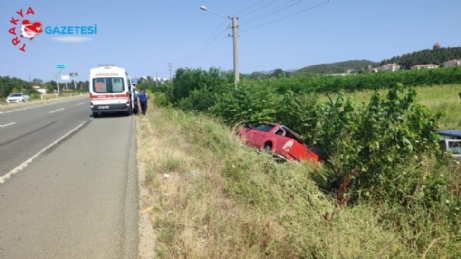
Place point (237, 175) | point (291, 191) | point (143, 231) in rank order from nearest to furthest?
point (143, 231) → point (291, 191) → point (237, 175)

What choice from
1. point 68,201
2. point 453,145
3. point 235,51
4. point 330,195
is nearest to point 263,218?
point 330,195

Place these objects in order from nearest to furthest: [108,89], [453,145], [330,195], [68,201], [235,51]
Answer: [68,201] < [330,195] < [453,145] < [108,89] < [235,51]

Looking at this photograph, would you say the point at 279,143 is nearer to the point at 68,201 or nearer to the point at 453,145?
the point at 453,145

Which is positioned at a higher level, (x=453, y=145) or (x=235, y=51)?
(x=235, y=51)

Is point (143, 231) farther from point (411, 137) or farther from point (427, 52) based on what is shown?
point (427, 52)

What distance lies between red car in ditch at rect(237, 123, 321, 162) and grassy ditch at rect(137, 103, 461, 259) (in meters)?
1.92

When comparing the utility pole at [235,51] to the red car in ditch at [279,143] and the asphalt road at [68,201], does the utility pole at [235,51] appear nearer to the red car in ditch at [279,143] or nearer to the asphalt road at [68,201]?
the red car in ditch at [279,143]

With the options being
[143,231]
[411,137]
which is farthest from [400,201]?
[143,231]

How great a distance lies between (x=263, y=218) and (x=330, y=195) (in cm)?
246

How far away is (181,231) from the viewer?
4105mm

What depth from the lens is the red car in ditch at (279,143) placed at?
32.0ft

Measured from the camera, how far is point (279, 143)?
10.1m

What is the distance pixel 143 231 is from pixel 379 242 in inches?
111

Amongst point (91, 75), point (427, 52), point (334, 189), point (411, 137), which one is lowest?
point (334, 189)
